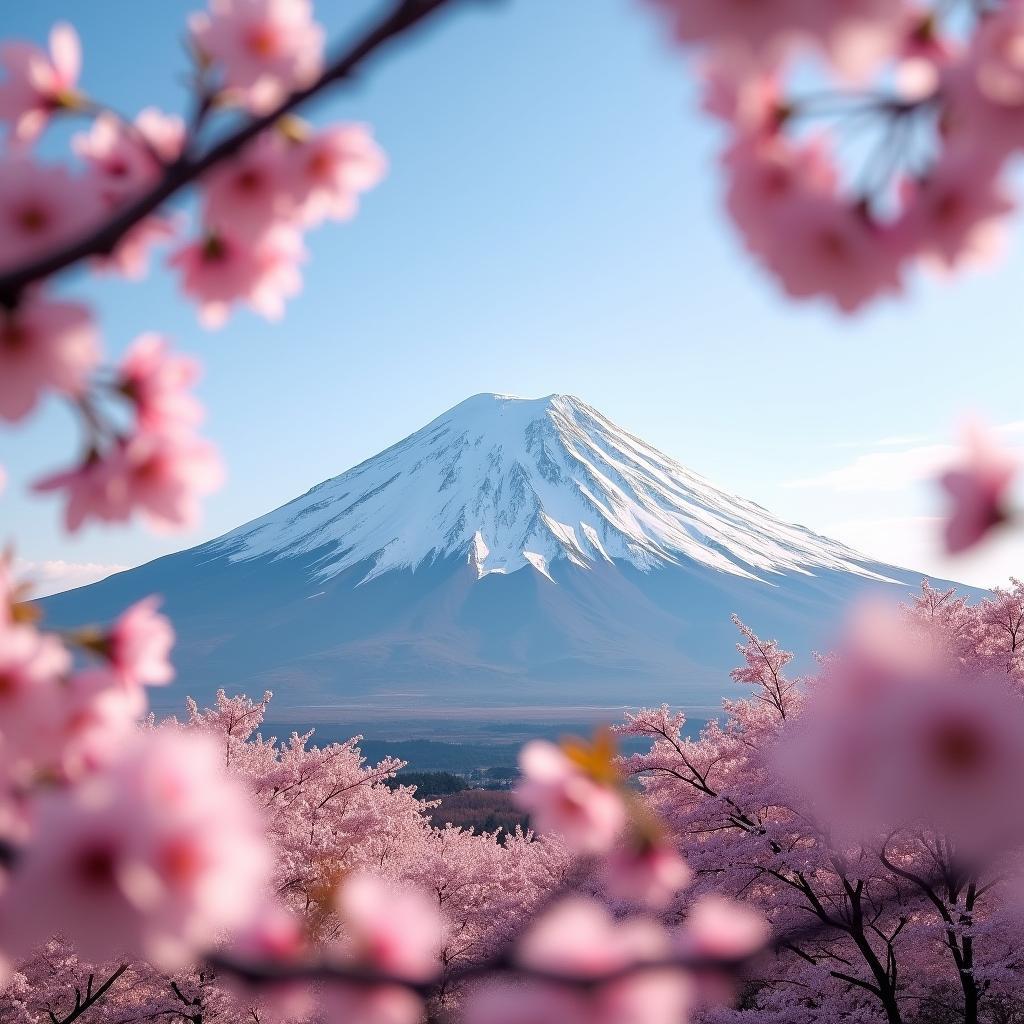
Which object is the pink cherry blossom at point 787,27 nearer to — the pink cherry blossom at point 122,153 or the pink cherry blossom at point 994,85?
the pink cherry blossom at point 994,85

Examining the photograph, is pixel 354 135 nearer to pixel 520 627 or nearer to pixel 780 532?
pixel 520 627

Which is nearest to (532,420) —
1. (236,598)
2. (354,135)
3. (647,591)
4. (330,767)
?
(647,591)

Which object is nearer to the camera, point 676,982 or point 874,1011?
point 676,982

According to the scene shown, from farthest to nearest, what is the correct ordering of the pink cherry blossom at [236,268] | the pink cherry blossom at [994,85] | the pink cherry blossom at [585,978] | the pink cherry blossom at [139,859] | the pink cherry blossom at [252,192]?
the pink cherry blossom at [236,268] → the pink cherry blossom at [252,192] → the pink cherry blossom at [994,85] → the pink cherry blossom at [585,978] → the pink cherry blossom at [139,859]

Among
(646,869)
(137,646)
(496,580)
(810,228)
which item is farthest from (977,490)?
(496,580)

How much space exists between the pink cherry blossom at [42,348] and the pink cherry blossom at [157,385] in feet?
0.56

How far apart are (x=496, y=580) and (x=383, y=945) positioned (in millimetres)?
140862

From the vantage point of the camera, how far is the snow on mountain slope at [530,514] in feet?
467

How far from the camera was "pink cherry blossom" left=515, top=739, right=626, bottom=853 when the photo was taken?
3.35ft

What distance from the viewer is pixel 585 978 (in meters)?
0.71

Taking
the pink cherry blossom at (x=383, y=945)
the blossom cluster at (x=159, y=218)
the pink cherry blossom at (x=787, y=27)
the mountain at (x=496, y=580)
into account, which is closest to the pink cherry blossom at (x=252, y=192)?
the blossom cluster at (x=159, y=218)

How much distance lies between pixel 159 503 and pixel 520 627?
13582 cm

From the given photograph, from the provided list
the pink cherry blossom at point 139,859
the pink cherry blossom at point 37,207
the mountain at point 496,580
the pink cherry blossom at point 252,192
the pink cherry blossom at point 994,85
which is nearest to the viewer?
the pink cherry blossom at point 139,859

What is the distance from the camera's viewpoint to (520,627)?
445 feet
